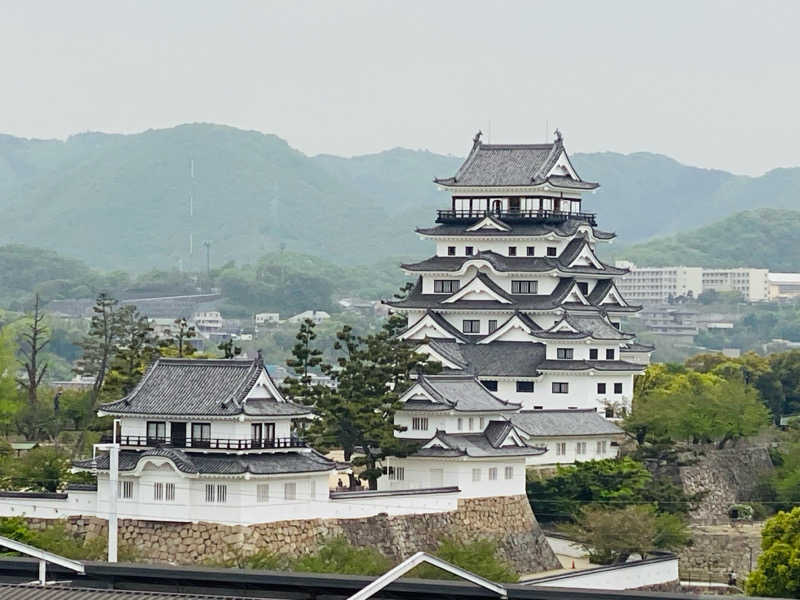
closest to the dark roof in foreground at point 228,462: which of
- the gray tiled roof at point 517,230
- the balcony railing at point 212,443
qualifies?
the balcony railing at point 212,443

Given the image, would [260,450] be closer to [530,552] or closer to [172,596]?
[530,552]

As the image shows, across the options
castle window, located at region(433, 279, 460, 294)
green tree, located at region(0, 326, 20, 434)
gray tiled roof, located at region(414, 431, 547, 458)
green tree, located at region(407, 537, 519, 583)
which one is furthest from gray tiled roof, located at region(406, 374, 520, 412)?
green tree, located at region(0, 326, 20, 434)

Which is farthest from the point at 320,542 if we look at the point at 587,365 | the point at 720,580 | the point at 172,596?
the point at 172,596

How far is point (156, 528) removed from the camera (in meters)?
49.1

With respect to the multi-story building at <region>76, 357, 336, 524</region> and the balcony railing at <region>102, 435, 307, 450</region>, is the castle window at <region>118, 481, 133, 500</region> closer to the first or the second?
the multi-story building at <region>76, 357, 336, 524</region>

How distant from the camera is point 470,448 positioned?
5631 cm

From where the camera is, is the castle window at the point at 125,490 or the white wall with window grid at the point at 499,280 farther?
the white wall with window grid at the point at 499,280

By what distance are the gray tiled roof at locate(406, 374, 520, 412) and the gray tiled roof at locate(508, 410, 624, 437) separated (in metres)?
1.83

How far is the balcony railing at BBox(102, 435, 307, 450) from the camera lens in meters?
49.1

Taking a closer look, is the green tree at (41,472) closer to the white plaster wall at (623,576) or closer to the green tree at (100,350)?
the green tree at (100,350)

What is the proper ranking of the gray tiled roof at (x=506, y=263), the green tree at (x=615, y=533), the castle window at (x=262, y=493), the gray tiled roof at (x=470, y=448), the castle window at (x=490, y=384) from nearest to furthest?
1. the castle window at (x=262, y=493)
2. the green tree at (x=615, y=533)
3. the gray tiled roof at (x=470, y=448)
4. the castle window at (x=490, y=384)
5. the gray tiled roof at (x=506, y=263)

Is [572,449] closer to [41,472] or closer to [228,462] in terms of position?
[41,472]

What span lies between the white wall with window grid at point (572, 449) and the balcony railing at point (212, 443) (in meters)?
12.0

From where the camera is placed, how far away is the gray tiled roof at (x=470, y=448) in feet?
183
